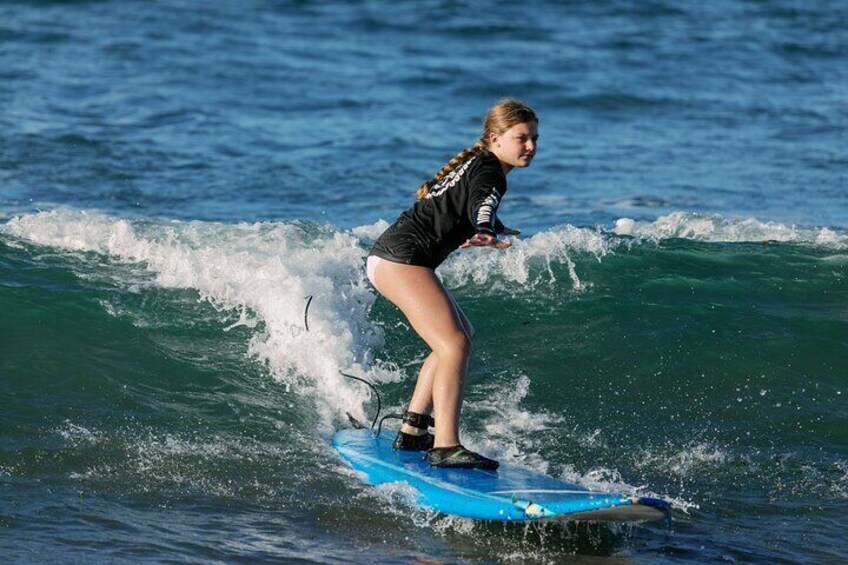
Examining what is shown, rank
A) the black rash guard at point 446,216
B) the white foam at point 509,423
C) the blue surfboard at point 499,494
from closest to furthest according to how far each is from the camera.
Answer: the blue surfboard at point 499,494
the black rash guard at point 446,216
the white foam at point 509,423

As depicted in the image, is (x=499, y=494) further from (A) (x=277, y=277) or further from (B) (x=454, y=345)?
(A) (x=277, y=277)

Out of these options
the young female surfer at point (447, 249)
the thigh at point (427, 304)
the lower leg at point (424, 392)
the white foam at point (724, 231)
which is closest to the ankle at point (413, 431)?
the lower leg at point (424, 392)

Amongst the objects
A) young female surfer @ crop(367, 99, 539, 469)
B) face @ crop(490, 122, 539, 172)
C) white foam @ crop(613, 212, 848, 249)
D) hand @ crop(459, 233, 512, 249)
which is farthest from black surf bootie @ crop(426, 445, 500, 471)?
white foam @ crop(613, 212, 848, 249)

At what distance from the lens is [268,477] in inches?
262

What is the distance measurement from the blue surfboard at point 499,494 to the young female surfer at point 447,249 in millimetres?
121

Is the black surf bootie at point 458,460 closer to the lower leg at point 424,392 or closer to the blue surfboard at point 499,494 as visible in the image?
the blue surfboard at point 499,494

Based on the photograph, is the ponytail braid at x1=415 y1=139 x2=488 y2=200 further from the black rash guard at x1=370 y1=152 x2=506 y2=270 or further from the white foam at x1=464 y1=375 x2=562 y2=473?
the white foam at x1=464 y1=375 x2=562 y2=473

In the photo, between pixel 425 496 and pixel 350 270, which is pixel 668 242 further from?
pixel 425 496

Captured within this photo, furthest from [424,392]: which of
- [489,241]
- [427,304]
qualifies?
[489,241]

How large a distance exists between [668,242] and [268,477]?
5328 millimetres

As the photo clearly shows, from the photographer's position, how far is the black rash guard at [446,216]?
5.99 m

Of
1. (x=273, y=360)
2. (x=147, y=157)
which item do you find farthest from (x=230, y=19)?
(x=273, y=360)

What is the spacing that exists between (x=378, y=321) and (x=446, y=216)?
9.77 ft

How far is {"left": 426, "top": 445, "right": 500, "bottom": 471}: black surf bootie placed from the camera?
6250 mm
